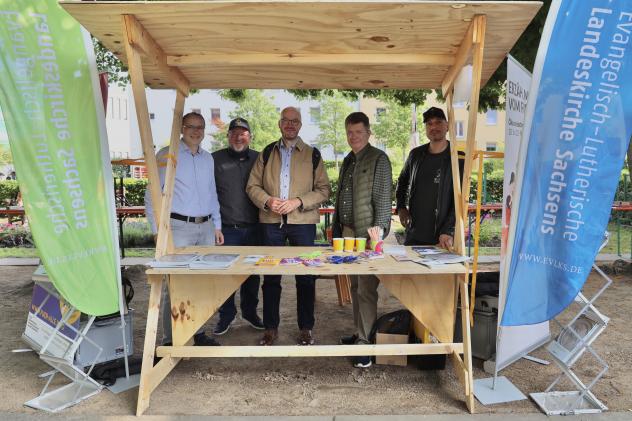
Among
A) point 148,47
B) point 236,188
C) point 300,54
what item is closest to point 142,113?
point 148,47

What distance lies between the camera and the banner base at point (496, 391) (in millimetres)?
3018

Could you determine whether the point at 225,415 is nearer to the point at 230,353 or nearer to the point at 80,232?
the point at 230,353

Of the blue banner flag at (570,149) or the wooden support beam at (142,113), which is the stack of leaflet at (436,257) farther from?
the wooden support beam at (142,113)

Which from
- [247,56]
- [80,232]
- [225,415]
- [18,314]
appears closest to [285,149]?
[247,56]

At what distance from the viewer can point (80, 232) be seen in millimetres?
2975

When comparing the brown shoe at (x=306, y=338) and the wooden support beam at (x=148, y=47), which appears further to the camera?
the brown shoe at (x=306, y=338)

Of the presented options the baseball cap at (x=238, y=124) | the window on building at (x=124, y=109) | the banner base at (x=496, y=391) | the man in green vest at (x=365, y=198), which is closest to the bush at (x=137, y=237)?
the baseball cap at (x=238, y=124)

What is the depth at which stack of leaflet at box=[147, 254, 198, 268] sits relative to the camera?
2898mm

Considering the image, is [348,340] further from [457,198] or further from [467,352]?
[457,198]

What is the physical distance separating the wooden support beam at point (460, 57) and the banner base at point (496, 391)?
2133 mm

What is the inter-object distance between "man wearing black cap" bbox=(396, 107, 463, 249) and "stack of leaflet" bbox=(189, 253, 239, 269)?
154cm

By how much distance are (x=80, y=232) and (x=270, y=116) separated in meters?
24.5

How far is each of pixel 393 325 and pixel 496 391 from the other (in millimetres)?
842

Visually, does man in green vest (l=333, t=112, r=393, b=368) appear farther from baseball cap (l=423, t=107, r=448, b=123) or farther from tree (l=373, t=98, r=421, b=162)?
tree (l=373, t=98, r=421, b=162)
